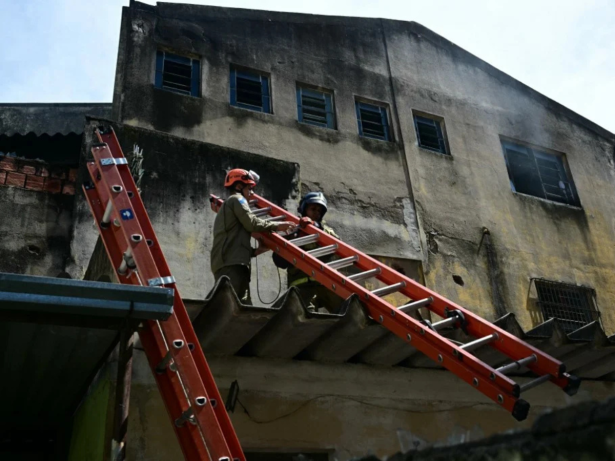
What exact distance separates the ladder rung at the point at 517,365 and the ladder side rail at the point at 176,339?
5.64ft

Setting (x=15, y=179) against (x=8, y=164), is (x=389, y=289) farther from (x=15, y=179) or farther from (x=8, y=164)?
(x=8, y=164)

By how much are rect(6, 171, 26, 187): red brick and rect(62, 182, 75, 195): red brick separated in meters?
0.45

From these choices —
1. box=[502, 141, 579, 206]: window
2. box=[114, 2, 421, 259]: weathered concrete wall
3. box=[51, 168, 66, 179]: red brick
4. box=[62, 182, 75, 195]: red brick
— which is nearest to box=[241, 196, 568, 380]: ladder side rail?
box=[62, 182, 75, 195]: red brick

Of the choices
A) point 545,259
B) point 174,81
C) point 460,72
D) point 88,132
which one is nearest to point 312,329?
point 88,132

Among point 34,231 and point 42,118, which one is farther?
point 42,118

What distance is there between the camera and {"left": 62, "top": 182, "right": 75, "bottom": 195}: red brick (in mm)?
7680

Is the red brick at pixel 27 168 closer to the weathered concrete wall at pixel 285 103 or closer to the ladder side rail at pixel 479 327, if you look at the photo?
the weathered concrete wall at pixel 285 103

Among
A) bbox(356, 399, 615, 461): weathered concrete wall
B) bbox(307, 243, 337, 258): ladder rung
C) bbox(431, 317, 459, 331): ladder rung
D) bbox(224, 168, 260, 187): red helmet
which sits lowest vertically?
bbox(356, 399, 615, 461): weathered concrete wall

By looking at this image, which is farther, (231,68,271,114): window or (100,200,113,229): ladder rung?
(231,68,271,114): window

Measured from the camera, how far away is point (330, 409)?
511 cm

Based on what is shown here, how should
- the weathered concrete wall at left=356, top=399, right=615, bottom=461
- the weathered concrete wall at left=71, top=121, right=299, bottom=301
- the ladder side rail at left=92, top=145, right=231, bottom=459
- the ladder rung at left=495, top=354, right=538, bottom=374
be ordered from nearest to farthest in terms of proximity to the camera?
the weathered concrete wall at left=356, top=399, right=615, bottom=461
the ladder side rail at left=92, top=145, right=231, bottom=459
the ladder rung at left=495, top=354, right=538, bottom=374
the weathered concrete wall at left=71, top=121, right=299, bottom=301

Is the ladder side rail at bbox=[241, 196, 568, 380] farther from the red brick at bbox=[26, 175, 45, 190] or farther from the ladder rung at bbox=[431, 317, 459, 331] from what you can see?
the red brick at bbox=[26, 175, 45, 190]

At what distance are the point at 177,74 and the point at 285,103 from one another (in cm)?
184

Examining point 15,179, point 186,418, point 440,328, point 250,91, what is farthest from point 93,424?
point 250,91
